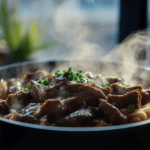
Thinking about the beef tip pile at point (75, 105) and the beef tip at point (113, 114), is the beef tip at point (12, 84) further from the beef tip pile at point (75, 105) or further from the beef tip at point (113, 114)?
the beef tip at point (113, 114)

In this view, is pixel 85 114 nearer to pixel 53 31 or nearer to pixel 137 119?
pixel 137 119

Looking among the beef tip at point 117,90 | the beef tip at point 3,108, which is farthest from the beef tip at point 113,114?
the beef tip at point 3,108

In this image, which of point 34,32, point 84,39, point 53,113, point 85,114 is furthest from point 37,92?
point 84,39

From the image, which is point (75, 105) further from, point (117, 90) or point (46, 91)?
→ point (117, 90)

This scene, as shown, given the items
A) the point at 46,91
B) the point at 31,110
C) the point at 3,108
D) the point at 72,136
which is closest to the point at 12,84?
the point at 3,108

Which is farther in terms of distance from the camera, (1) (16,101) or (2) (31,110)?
(1) (16,101)

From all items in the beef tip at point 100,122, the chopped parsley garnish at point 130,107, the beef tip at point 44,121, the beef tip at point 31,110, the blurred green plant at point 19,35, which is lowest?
the beef tip at point 100,122
